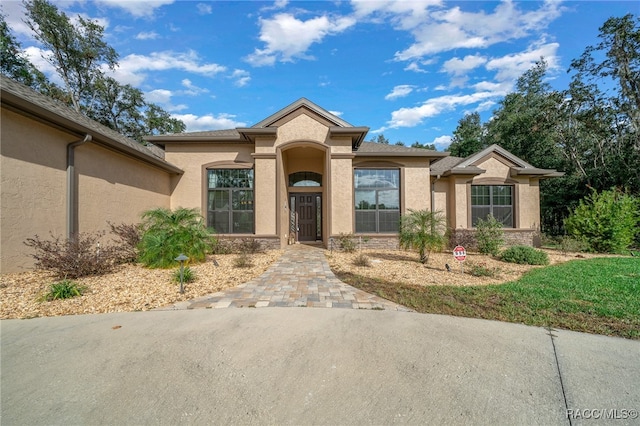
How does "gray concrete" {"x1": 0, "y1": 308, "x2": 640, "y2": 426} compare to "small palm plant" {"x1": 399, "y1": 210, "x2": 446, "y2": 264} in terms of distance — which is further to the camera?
"small palm plant" {"x1": 399, "y1": 210, "x2": 446, "y2": 264}

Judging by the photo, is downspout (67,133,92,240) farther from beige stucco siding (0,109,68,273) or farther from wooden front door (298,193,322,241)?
wooden front door (298,193,322,241)

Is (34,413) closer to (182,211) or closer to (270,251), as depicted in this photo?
(182,211)

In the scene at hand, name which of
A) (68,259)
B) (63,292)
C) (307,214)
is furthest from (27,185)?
(307,214)

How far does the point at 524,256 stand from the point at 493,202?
17.1 feet

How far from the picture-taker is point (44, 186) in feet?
20.2

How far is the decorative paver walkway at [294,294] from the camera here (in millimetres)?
4379

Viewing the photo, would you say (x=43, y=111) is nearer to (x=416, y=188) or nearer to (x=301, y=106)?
(x=301, y=106)

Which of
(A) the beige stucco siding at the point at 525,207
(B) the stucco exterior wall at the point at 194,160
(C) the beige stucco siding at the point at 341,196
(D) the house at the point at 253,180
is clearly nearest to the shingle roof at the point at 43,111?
(D) the house at the point at 253,180

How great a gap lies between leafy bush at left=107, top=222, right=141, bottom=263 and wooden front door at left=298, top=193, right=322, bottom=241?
722cm

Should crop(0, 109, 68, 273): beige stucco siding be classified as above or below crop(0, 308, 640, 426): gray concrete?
above

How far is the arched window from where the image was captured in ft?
44.8

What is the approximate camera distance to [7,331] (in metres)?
3.32

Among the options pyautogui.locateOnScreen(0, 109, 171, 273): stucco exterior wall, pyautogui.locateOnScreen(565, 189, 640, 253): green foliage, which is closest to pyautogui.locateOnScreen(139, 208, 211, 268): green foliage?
pyautogui.locateOnScreen(0, 109, 171, 273): stucco exterior wall

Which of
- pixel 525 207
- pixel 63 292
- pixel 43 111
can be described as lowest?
pixel 63 292
